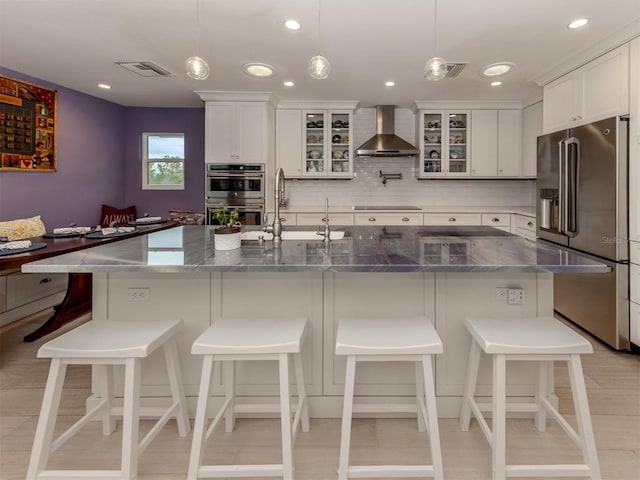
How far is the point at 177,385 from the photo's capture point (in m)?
1.91

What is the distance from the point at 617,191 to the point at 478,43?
1569 mm

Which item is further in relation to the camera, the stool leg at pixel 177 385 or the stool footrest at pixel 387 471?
the stool leg at pixel 177 385

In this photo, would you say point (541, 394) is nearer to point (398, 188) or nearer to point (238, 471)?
point (238, 471)

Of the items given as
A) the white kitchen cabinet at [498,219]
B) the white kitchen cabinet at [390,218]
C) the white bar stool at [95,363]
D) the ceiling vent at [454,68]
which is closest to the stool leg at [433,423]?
the white bar stool at [95,363]

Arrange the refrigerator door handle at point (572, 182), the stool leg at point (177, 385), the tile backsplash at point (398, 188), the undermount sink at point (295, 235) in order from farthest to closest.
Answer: the tile backsplash at point (398, 188), the refrigerator door handle at point (572, 182), the undermount sink at point (295, 235), the stool leg at point (177, 385)

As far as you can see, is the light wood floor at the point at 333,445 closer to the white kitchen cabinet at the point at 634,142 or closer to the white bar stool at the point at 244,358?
the white bar stool at the point at 244,358

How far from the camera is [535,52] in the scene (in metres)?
3.53

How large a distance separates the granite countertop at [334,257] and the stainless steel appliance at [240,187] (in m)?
2.64

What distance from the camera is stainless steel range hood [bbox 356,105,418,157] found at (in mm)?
5203

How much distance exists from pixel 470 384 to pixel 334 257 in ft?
2.98

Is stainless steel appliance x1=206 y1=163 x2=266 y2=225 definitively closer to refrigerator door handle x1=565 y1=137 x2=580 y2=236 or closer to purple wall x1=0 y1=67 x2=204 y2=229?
purple wall x1=0 y1=67 x2=204 y2=229

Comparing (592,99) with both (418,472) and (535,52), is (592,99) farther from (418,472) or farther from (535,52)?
(418,472)

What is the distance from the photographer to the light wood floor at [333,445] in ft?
5.73

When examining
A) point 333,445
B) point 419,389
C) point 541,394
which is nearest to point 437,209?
point 541,394
